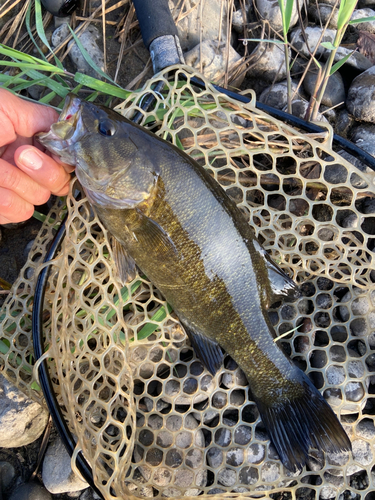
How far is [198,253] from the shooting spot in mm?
2457

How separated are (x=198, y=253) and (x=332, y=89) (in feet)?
7.27

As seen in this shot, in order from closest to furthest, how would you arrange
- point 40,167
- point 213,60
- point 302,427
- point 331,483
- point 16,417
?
point 40,167
point 302,427
point 331,483
point 16,417
point 213,60

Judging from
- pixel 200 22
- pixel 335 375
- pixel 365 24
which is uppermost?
pixel 200 22

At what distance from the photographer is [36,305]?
2402 millimetres

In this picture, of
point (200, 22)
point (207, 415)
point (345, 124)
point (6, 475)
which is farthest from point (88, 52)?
point (6, 475)

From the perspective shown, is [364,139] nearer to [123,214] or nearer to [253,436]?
[123,214]

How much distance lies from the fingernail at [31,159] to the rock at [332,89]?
8.27 feet

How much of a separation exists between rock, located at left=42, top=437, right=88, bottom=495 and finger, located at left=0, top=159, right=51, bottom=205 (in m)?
1.94

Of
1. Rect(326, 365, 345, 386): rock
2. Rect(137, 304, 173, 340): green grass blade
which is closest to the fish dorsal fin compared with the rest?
Rect(326, 365, 345, 386): rock

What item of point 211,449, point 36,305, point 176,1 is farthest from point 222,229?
point 176,1

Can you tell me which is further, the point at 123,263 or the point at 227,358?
the point at 227,358

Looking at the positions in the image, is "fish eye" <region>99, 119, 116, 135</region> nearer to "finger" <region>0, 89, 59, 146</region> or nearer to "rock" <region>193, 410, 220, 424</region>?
"finger" <region>0, 89, 59, 146</region>

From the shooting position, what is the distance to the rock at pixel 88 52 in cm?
340

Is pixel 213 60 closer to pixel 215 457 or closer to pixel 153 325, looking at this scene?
pixel 153 325
